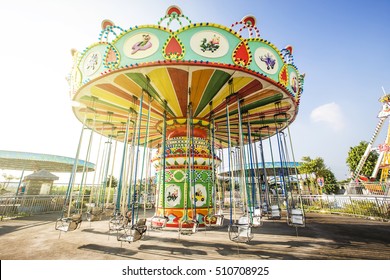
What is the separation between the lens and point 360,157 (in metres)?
29.2

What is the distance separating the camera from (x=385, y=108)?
79.5ft

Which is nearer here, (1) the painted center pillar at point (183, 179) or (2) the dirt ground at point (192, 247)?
(2) the dirt ground at point (192, 247)

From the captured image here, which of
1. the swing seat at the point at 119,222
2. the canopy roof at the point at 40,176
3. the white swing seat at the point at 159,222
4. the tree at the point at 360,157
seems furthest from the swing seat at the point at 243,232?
the tree at the point at 360,157

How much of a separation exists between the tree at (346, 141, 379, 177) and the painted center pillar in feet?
101

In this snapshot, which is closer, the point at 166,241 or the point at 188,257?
the point at 188,257

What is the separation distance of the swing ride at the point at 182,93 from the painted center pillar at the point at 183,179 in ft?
0.15

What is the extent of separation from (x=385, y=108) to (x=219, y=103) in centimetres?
2869

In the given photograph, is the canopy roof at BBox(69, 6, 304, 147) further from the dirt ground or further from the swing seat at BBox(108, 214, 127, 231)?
the dirt ground

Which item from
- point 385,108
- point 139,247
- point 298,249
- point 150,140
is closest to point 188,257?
point 139,247

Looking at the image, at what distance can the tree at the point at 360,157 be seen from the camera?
2789 cm

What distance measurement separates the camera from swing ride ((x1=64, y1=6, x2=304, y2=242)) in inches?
210

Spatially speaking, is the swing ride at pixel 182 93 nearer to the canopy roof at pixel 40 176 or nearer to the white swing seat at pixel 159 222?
Answer: the white swing seat at pixel 159 222

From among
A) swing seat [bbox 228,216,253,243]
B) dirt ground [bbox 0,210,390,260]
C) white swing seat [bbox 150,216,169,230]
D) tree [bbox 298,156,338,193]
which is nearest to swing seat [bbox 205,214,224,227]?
dirt ground [bbox 0,210,390,260]

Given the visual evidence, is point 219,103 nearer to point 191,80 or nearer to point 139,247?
point 191,80
